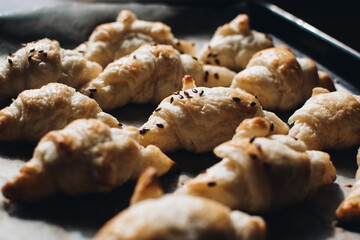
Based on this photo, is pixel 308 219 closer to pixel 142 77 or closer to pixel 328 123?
pixel 328 123

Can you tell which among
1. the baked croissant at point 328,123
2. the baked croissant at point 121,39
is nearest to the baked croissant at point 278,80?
the baked croissant at point 328,123

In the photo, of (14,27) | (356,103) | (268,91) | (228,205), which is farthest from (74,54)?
(356,103)

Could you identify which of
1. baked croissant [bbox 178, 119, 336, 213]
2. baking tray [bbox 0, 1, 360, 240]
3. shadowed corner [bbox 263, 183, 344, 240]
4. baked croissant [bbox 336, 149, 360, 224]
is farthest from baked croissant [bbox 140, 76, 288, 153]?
baked croissant [bbox 336, 149, 360, 224]

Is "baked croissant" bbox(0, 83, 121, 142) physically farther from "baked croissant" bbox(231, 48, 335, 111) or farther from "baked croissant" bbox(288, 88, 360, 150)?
"baked croissant" bbox(288, 88, 360, 150)

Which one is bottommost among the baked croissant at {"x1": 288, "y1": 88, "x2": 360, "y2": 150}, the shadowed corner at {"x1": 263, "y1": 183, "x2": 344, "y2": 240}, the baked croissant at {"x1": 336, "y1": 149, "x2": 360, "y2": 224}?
the shadowed corner at {"x1": 263, "y1": 183, "x2": 344, "y2": 240}

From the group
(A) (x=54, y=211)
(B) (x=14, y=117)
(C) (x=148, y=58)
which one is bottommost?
(A) (x=54, y=211)

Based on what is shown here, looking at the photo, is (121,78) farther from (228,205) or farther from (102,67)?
(228,205)

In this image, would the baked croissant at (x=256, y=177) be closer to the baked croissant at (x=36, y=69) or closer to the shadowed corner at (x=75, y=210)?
the shadowed corner at (x=75, y=210)
